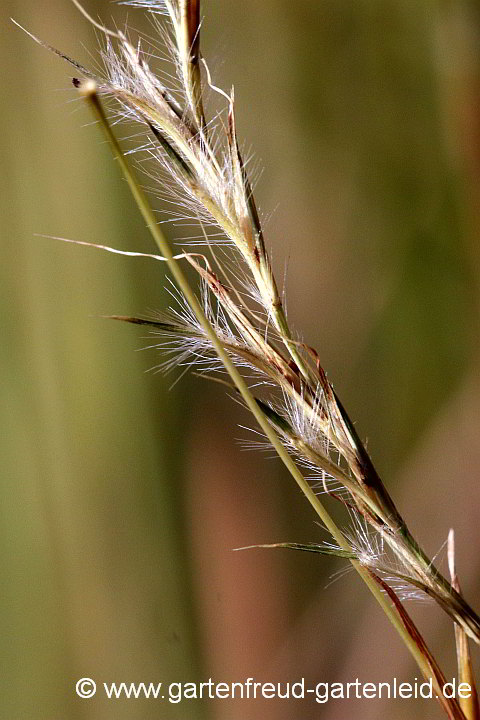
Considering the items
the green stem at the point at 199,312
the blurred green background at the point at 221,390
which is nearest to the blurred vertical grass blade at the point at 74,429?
the blurred green background at the point at 221,390

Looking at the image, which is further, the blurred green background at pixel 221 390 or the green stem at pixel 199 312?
the blurred green background at pixel 221 390

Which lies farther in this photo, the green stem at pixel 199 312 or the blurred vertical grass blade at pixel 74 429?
the blurred vertical grass blade at pixel 74 429

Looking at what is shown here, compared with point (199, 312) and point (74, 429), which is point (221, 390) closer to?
point (74, 429)

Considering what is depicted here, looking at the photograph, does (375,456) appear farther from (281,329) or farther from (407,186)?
(281,329)

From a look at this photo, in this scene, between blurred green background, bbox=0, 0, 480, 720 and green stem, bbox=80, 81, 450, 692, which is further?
blurred green background, bbox=0, 0, 480, 720

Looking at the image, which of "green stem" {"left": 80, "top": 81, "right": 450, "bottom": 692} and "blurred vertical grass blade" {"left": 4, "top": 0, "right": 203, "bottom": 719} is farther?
"blurred vertical grass blade" {"left": 4, "top": 0, "right": 203, "bottom": 719}

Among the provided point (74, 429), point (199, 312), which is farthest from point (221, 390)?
point (199, 312)

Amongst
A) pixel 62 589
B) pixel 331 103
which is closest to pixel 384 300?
pixel 331 103

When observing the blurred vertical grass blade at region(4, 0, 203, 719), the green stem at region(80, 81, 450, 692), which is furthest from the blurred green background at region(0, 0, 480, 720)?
the green stem at region(80, 81, 450, 692)

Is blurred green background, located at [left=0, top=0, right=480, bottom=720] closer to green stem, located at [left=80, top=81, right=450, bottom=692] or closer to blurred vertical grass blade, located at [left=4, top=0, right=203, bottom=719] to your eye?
blurred vertical grass blade, located at [left=4, top=0, right=203, bottom=719]

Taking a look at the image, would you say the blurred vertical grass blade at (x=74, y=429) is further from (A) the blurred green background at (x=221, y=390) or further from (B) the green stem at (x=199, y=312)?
(B) the green stem at (x=199, y=312)
